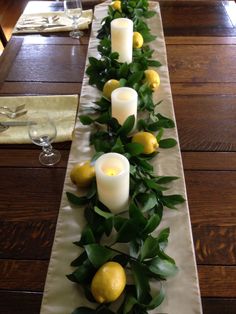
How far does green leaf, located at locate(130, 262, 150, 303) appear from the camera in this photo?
0.45 m

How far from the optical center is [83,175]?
0.59 meters

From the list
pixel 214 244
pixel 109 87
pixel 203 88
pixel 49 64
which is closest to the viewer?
pixel 214 244

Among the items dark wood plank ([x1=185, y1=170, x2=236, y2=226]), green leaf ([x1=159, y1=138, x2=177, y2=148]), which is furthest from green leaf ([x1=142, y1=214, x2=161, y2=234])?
green leaf ([x1=159, y1=138, x2=177, y2=148])

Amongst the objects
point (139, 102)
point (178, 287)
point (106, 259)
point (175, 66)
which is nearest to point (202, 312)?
point (178, 287)

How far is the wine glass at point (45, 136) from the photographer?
26.9 inches

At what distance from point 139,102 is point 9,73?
17.4 inches

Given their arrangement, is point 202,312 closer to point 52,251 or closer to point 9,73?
point 52,251

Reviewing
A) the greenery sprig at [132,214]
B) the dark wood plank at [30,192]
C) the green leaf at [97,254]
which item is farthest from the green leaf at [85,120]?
the green leaf at [97,254]

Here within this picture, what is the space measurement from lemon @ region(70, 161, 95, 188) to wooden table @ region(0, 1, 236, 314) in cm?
6

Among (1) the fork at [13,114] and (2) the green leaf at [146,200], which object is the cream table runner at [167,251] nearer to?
(2) the green leaf at [146,200]

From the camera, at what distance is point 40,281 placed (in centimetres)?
51

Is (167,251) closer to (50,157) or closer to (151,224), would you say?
(151,224)

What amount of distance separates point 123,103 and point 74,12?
611 mm

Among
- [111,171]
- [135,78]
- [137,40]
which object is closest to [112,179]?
[111,171]
